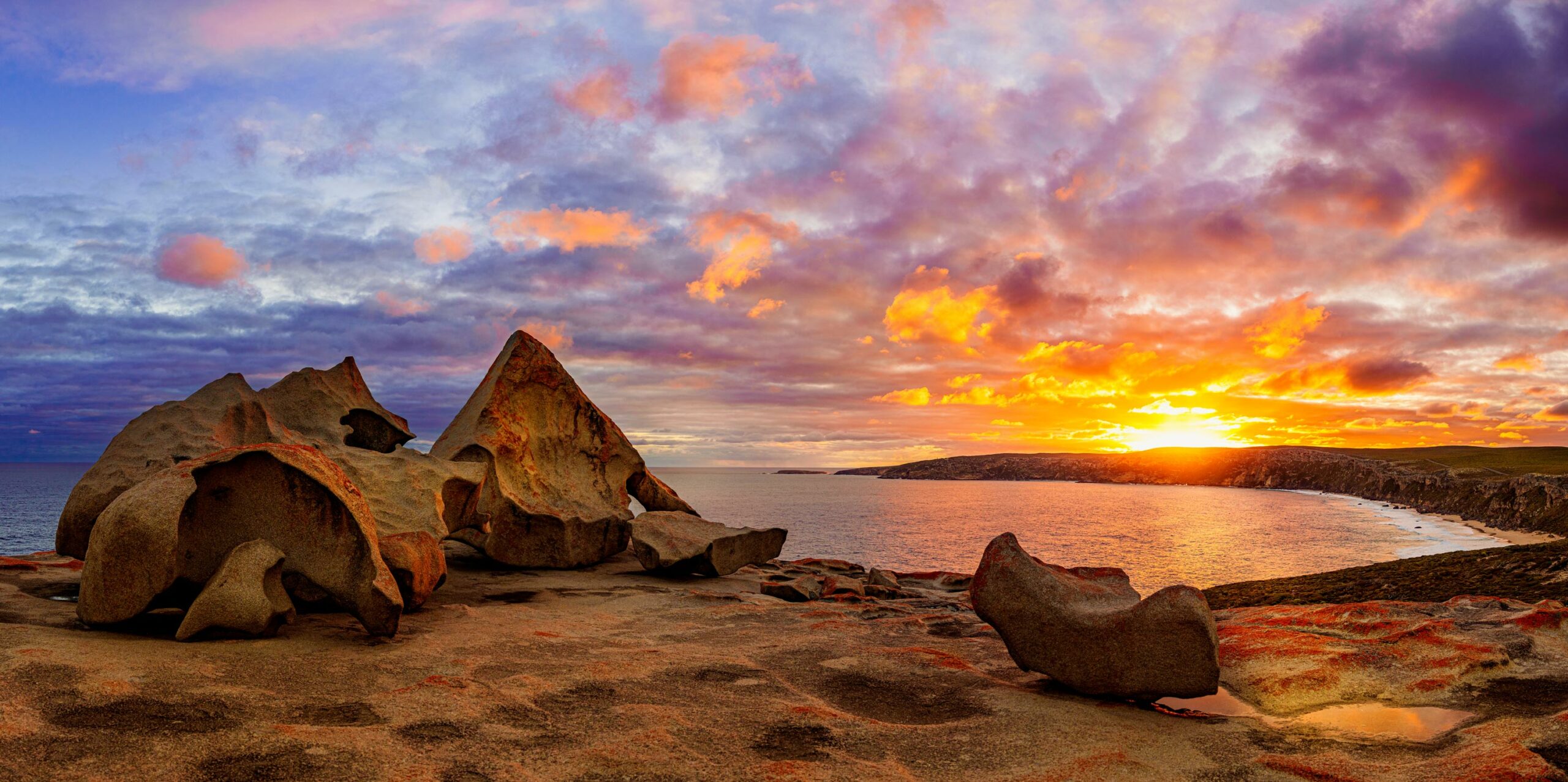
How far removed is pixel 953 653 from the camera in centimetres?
1108

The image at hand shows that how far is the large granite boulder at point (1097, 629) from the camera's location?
330 inches

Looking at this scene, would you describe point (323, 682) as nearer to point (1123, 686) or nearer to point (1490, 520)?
point (1123, 686)

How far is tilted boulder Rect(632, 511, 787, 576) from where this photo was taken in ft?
62.0

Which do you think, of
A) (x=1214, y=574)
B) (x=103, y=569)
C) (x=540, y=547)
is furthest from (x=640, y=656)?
(x=1214, y=574)

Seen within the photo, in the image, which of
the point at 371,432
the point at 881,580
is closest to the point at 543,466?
the point at 371,432

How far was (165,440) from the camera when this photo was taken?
14.6m

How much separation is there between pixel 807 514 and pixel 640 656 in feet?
222

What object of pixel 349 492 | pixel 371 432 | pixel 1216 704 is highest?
pixel 371 432

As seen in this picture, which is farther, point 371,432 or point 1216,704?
point 371,432

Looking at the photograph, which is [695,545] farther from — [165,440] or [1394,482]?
[1394,482]

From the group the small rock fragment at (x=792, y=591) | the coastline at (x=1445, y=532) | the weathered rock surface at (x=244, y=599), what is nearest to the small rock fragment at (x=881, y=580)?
the small rock fragment at (x=792, y=591)

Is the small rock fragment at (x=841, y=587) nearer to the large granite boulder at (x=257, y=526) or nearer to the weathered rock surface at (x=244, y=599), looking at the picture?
the large granite boulder at (x=257, y=526)

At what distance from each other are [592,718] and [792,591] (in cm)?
1024

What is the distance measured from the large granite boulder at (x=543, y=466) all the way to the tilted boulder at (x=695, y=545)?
1.57 meters
